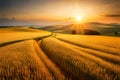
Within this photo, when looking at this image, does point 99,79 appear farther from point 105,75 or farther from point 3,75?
point 3,75

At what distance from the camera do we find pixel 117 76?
7793 millimetres

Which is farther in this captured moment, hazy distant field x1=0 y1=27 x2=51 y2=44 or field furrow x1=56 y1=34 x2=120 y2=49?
hazy distant field x1=0 y1=27 x2=51 y2=44

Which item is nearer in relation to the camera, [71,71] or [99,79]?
[99,79]

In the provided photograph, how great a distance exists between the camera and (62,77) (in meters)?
7.89

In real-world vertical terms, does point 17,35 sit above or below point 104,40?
below

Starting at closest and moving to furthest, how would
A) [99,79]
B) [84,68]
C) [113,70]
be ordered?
1. [99,79]
2. [113,70]
3. [84,68]

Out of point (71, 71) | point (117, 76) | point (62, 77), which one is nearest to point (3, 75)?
point (62, 77)

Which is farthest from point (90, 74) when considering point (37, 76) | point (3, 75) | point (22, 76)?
point (3, 75)

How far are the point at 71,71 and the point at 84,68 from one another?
772mm

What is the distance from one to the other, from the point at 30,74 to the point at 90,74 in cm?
298

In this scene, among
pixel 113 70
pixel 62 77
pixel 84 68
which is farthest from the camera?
pixel 84 68

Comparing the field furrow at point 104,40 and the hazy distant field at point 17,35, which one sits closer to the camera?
the field furrow at point 104,40

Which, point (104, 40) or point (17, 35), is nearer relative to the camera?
point (104, 40)

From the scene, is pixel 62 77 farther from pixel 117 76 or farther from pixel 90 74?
pixel 117 76
